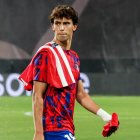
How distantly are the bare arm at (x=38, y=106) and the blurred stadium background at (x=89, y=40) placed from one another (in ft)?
36.3

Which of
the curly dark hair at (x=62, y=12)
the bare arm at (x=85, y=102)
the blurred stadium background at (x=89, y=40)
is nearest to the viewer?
the curly dark hair at (x=62, y=12)

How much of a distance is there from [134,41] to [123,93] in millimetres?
1347

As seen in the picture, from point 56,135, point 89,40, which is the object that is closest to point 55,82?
point 56,135

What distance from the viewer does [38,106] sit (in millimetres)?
5363

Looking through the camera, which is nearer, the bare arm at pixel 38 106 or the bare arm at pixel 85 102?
the bare arm at pixel 38 106

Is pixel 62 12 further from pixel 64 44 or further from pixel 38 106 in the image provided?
pixel 38 106

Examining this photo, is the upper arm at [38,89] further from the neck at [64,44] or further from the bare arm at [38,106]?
the neck at [64,44]

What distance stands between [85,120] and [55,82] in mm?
7607

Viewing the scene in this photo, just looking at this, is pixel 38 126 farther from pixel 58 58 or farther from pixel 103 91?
pixel 103 91

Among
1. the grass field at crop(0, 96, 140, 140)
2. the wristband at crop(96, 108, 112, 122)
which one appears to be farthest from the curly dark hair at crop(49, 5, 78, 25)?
the grass field at crop(0, 96, 140, 140)

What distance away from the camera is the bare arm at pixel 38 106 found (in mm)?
5305

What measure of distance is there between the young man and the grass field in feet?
16.3

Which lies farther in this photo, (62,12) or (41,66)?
(62,12)

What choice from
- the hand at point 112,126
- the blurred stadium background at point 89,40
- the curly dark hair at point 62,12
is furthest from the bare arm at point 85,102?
the blurred stadium background at point 89,40
